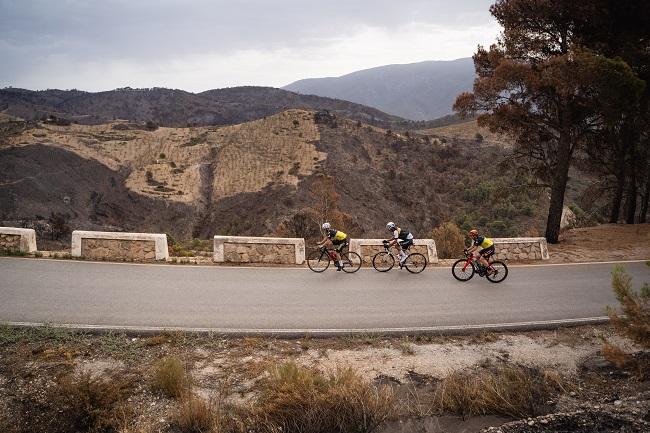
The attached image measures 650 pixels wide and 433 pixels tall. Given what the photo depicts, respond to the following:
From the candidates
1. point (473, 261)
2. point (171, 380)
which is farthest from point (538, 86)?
point (171, 380)

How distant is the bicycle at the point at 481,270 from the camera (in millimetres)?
11750

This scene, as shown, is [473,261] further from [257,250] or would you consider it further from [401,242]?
[257,250]

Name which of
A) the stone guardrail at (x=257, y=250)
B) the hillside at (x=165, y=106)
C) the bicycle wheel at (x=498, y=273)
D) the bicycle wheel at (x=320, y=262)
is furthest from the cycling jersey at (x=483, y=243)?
the hillside at (x=165, y=106)

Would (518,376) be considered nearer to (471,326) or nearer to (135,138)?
(471,326)

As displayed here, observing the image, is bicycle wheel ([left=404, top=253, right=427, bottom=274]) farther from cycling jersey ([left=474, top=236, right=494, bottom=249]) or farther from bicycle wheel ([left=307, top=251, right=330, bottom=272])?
bicycle wheel ([left=307, top=251, right=330, bottom=272])

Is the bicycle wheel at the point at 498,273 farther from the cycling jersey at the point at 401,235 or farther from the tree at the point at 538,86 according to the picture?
the tree at the point at 538,86

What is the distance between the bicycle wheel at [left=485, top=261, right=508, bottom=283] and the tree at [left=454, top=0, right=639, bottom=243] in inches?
297

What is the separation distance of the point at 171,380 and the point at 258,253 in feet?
22.6

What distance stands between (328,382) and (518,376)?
2881 mm

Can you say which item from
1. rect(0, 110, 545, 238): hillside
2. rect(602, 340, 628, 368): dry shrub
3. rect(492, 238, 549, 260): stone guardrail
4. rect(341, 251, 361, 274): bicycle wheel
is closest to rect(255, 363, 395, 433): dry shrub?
rect(602, 340, 628, 368): dry shrub

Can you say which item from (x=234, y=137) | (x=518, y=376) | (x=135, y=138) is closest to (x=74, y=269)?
(x=518, y=376)

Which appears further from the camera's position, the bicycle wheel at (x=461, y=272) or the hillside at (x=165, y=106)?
the hillside at (x=165, y=106)

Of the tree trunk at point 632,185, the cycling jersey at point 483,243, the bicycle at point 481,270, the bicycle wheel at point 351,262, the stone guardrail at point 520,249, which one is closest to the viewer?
the cycling jersey at point 483,243

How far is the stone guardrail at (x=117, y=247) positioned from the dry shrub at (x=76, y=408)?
6.88 m
